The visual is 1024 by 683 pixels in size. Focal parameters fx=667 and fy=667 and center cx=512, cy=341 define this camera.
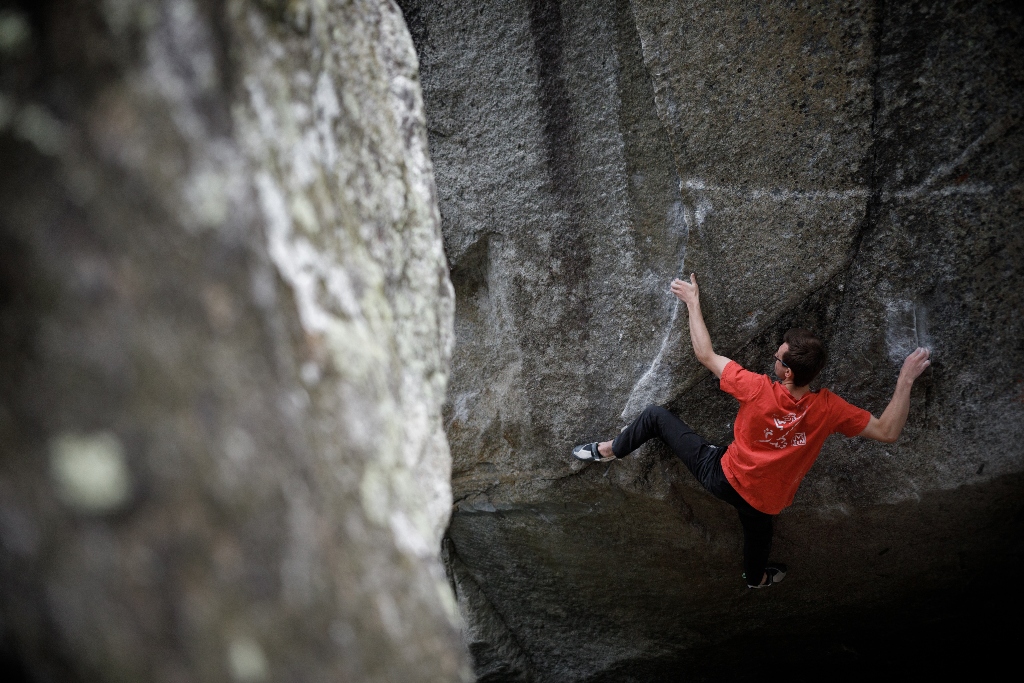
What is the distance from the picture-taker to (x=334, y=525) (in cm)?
98

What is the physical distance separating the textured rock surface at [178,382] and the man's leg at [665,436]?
6.40 ft

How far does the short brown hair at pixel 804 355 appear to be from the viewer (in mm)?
2467

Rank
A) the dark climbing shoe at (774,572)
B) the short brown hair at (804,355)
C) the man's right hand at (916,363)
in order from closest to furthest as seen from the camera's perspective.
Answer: the short brown hair at (804,355)
the man's right hand at (916,363)
the dark climbing shoe at (774,572)

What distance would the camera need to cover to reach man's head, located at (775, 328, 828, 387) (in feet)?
8.09

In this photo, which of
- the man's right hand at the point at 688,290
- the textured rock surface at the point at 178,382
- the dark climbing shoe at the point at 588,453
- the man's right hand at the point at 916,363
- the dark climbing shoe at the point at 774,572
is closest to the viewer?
the textured rock surface at the point at 178,382

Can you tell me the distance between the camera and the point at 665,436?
2.94 meters

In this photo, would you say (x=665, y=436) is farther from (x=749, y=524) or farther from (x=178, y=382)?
(x=178, y=382)

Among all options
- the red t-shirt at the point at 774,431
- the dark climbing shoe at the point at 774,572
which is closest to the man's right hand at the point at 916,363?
the red t-shirt at the point at 774,431

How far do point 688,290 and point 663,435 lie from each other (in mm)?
648

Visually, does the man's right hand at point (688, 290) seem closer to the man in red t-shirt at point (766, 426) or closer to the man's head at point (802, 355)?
the man in red t-shirt at point (766, 426)

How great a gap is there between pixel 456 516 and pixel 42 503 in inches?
124

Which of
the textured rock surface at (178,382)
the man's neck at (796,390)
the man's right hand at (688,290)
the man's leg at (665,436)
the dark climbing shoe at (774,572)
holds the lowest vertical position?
the dark climbing shoe at (774,572)

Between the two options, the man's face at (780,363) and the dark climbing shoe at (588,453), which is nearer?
the man's face at (780,363)

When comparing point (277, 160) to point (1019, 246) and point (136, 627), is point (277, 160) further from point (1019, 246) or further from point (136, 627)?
point (1019, 246)
